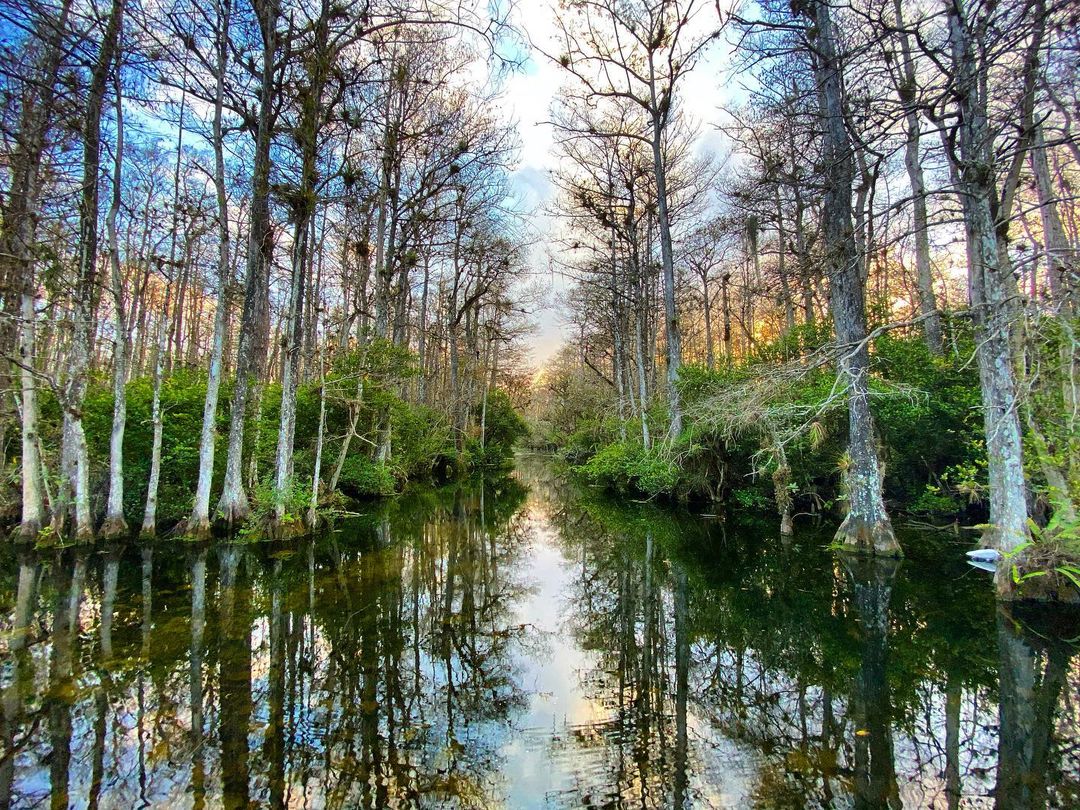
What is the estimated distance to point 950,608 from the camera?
6316mm

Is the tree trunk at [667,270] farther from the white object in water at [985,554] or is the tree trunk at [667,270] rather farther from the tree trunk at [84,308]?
the tree trunk at [84,308]

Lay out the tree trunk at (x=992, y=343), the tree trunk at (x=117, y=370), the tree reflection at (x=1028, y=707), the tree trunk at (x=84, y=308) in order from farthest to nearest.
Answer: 1. the tree trunk at (x=117, y=370)
2. the tree trunk at (x=84, y=308)
3. the tree trunk at (x=992, y=343)
4. the tree reflection at (x=1028, y=707)

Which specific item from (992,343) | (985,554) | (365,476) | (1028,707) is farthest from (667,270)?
(1028,707)

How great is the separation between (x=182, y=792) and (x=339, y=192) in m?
14.7

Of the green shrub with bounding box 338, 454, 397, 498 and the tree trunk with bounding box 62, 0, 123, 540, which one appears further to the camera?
the green shrub with bounding box 338, 454, 397, 498

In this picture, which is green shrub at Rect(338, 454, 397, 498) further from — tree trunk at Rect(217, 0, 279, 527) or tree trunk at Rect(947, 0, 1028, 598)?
tree trunk at Rect(947, 0, 1028, 598)

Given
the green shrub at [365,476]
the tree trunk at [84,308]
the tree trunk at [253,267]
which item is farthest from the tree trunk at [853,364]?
the tree trunk at [84,308]

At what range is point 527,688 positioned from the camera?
4645 millimetres

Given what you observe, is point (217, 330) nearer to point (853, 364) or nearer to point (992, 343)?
point (853, 364)

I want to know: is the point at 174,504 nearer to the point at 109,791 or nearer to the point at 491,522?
the point at 491,522

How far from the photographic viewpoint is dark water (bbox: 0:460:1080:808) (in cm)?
314

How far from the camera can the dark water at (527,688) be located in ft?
10.3

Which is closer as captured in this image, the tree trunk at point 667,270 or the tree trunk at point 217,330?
the tree trunk at point 217,330

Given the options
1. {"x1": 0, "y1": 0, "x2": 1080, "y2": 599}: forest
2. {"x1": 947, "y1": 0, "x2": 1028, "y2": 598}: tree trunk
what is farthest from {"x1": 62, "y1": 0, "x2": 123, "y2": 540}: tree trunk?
{"x1": 947, "y1": 0, "x2": 1028, "y2": 598}: tree trunk
